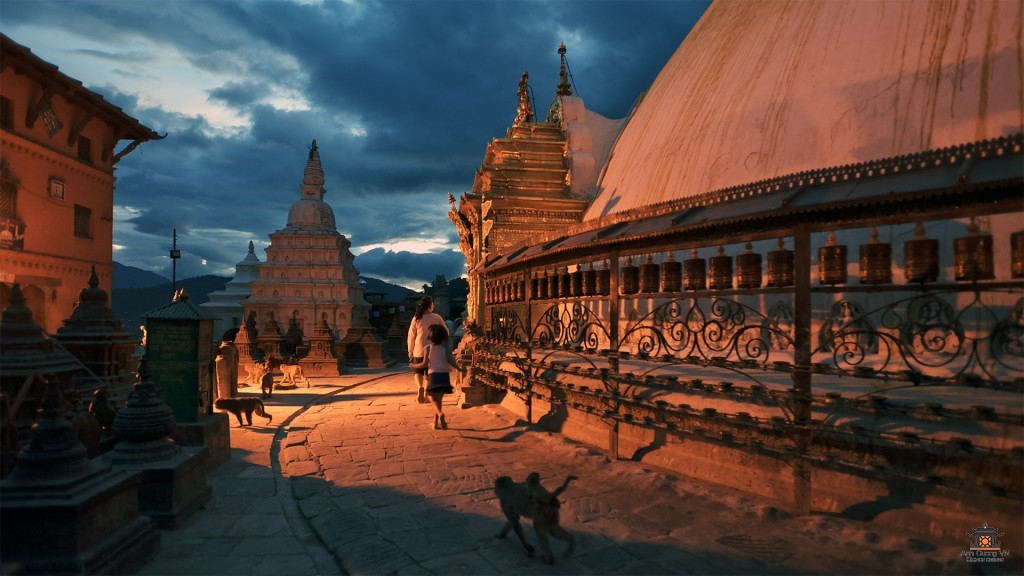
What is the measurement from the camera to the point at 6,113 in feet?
51.2

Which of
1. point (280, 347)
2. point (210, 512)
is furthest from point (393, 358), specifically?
point (210, 512)

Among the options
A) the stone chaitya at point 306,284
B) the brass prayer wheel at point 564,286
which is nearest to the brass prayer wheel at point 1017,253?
the brass prayer wheel at point 564,286

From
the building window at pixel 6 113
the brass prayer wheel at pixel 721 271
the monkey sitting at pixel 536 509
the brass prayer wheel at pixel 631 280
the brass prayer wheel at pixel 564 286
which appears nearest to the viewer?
the monkey sitting at pixel 536 509

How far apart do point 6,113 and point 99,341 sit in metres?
14.0

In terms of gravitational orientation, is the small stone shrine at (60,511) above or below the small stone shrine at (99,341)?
below

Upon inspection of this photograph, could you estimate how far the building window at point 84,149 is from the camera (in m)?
19.1

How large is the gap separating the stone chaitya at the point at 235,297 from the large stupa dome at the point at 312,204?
18.1ft

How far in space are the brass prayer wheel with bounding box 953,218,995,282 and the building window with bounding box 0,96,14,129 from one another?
21630 mm

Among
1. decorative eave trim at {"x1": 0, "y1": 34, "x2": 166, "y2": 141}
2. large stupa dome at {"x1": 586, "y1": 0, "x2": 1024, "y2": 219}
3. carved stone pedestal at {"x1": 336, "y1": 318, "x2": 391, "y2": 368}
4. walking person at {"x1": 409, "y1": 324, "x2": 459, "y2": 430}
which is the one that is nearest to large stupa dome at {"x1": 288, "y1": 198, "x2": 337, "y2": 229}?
decorative eave trim at {"x1": 0, "y1": 34, "x2": 166, "y2": 141}

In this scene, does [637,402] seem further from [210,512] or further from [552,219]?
[552,219]

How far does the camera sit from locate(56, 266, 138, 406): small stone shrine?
683 centimetres

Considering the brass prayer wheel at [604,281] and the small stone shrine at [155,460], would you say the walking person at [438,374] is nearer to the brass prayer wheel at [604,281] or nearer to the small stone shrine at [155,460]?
the brass prayer wheel at [604,281]

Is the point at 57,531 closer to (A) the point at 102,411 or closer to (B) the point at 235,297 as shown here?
(A) the point at 102,411

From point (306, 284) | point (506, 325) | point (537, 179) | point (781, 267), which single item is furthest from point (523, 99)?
point (306, 284)
